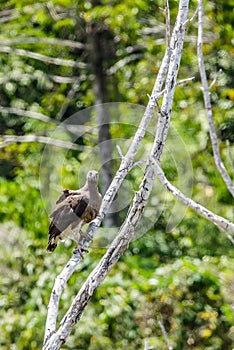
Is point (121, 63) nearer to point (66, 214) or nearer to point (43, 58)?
point (43, 58)

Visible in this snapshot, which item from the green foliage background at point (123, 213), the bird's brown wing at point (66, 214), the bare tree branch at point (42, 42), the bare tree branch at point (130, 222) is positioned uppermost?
the bare tree branch at point (130, 222)

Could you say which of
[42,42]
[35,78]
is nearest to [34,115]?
[42,42]

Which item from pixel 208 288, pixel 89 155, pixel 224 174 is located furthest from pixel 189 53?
pixel 224 174

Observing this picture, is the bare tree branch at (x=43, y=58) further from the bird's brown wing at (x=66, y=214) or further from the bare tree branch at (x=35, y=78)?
the bird's brown wing at (x=66, y=214)

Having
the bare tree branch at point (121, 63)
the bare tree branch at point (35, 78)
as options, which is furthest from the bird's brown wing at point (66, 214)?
the bare tree branch at point (35, 78)

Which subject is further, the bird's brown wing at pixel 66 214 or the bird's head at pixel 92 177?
the bird's head at pixel 92 177

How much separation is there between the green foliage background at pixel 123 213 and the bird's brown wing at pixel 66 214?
192 centimetres

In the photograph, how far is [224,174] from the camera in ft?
9.41

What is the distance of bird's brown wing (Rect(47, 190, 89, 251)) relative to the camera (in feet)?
11.8

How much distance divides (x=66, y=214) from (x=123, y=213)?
267cm

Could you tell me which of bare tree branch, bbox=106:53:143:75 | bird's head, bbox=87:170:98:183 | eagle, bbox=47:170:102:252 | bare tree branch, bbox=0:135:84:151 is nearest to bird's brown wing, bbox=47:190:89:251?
eagle, bbox=47:170:102:252

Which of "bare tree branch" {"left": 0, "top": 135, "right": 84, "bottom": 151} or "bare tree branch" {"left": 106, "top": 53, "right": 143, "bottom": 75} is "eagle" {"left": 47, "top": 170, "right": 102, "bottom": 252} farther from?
"bare tree branch" {"left": 106, "top": 53, "right": 143, "bottom": 75}

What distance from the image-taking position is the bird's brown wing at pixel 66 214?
3.61 metres

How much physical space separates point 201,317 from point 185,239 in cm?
93
